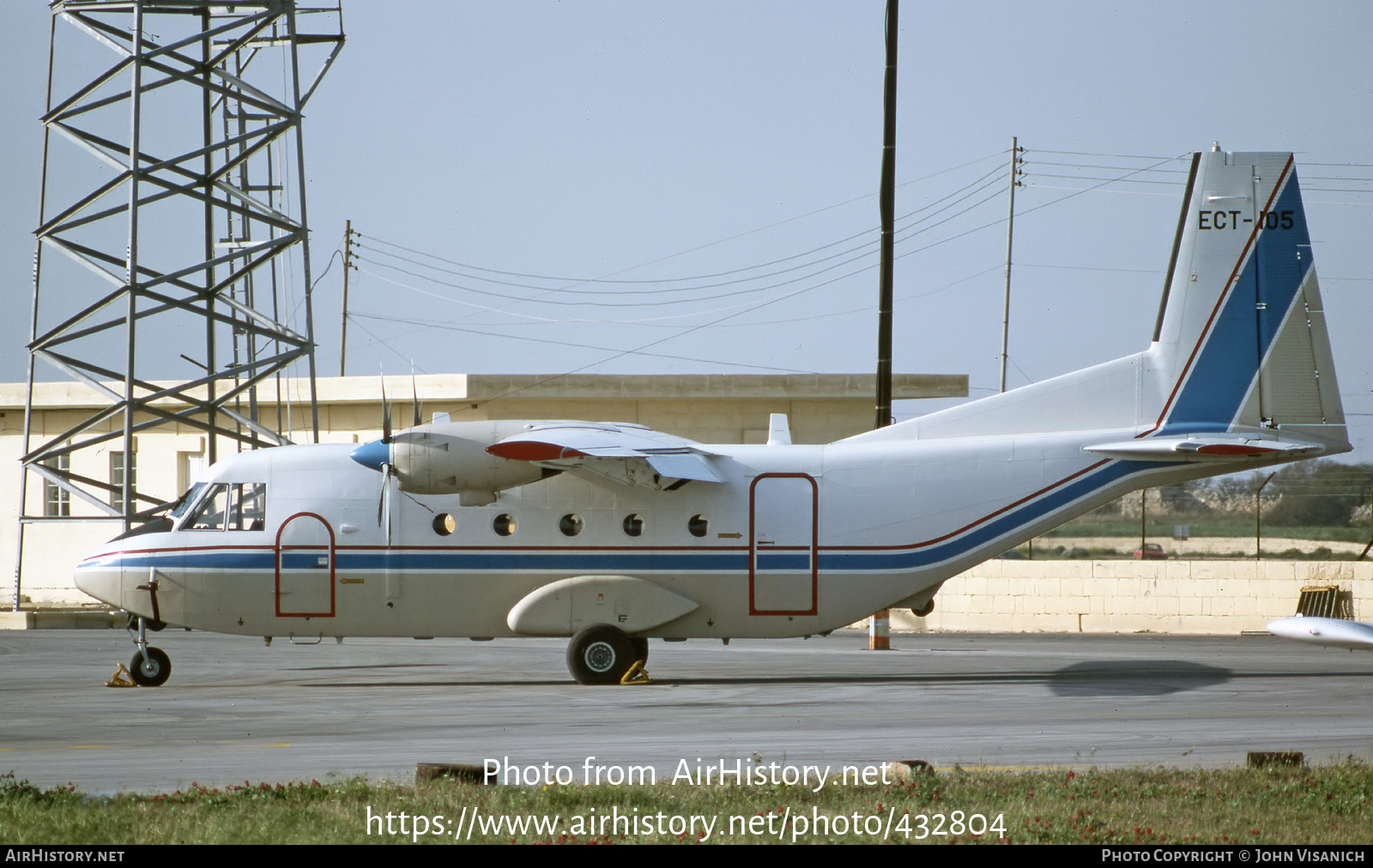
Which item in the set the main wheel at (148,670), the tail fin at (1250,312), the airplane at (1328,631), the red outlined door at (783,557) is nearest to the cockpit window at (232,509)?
the main wheel at (148,670)

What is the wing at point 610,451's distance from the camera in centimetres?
1625

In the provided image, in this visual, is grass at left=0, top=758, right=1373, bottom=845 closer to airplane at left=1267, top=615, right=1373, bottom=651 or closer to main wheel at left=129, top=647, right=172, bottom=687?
airplane at left=1267, top=615, right=1373, bottom=651

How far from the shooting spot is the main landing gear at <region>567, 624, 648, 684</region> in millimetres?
17875

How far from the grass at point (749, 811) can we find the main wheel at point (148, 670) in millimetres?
8492

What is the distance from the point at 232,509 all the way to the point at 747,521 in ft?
24.1

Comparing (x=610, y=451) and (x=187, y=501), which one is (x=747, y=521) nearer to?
(x=610, y=451)

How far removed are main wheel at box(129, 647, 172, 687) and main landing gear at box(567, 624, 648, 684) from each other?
5.71 metres

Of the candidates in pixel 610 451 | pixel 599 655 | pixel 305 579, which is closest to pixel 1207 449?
pixel 610 451

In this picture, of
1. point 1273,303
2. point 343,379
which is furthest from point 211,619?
point 343,379

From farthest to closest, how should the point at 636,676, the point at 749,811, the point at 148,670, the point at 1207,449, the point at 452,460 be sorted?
1. the point at 636,676
2. the point at 148,670
3. the point at 1207,449
4. the point at 452,460
5. the point at 749,811

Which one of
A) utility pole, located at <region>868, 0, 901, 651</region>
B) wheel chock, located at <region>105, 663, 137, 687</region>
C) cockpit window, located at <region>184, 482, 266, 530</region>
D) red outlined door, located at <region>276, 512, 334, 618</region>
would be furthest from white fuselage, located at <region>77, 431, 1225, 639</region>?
utility pole, located at <region>868, 0, 901, 651</region>

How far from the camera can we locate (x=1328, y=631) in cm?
828

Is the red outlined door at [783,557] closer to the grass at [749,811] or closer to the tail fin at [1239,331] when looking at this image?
the tail fin at [1239,331]
